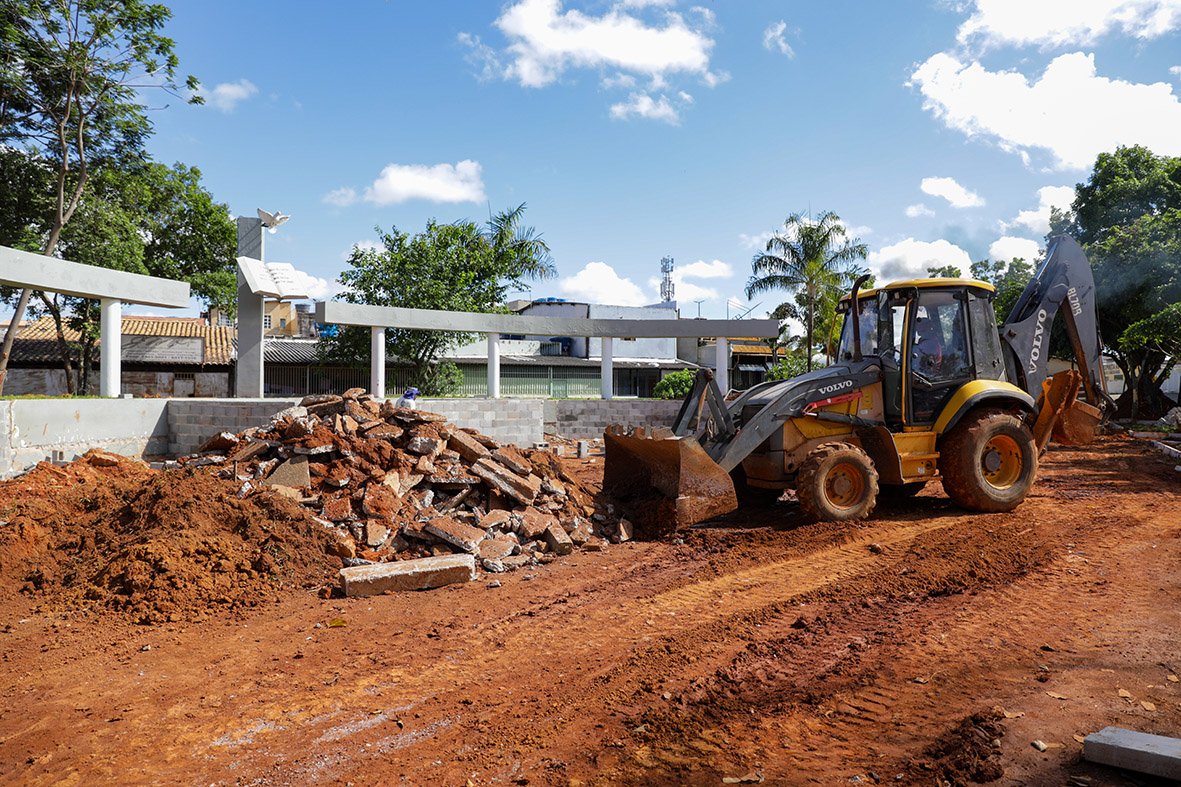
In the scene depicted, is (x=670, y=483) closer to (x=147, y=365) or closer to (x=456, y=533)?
(x=456, y=533)

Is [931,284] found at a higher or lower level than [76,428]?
higher

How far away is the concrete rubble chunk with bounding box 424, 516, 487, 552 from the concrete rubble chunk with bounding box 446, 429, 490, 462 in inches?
49.8

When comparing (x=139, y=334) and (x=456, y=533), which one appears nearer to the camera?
(x=456, y=533)

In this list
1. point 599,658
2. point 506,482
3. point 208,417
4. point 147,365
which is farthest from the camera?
point 147,365

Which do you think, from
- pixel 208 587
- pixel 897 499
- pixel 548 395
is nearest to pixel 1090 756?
pixel 208 587

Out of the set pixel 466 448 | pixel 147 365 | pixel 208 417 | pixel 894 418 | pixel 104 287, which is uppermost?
pixel 104 287

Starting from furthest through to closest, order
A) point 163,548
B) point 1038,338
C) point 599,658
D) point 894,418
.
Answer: point 1038,338 → point 894,418 → point 163,548 → point 599,658

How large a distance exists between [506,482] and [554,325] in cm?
1228

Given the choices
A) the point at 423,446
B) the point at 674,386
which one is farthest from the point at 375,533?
the point at 674,386

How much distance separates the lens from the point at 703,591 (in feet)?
21.5

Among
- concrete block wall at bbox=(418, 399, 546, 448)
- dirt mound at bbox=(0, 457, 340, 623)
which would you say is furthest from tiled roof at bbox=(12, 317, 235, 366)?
dirt mound at bbox=(0, 457, 340, 623)

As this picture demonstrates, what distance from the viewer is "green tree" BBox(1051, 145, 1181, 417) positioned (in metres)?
21.6

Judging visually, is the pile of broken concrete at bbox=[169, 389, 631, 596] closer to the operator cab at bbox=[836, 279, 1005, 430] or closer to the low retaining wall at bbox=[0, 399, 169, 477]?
the low retaining wall at bbox=[0, 399, 169, 477]

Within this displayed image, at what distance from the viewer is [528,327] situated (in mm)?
20062
